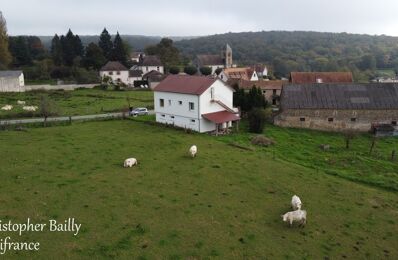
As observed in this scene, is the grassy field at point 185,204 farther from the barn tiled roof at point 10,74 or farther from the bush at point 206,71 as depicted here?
the bush at point 206,71

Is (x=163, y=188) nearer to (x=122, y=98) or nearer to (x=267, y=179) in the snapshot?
(x=267, y=179)

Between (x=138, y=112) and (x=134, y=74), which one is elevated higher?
(x=134, y=74)

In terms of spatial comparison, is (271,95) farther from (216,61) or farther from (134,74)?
(216,61)

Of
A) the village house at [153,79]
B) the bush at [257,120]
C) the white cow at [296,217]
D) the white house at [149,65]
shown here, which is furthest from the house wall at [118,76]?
the white cow at [296,217]

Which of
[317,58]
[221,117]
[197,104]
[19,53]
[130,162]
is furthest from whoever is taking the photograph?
[317,58]

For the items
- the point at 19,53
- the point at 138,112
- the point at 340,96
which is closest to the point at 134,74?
the point at 19,53

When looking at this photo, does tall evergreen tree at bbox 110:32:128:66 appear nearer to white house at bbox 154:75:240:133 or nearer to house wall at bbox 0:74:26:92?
house wall at bbox 0:74:26:92
